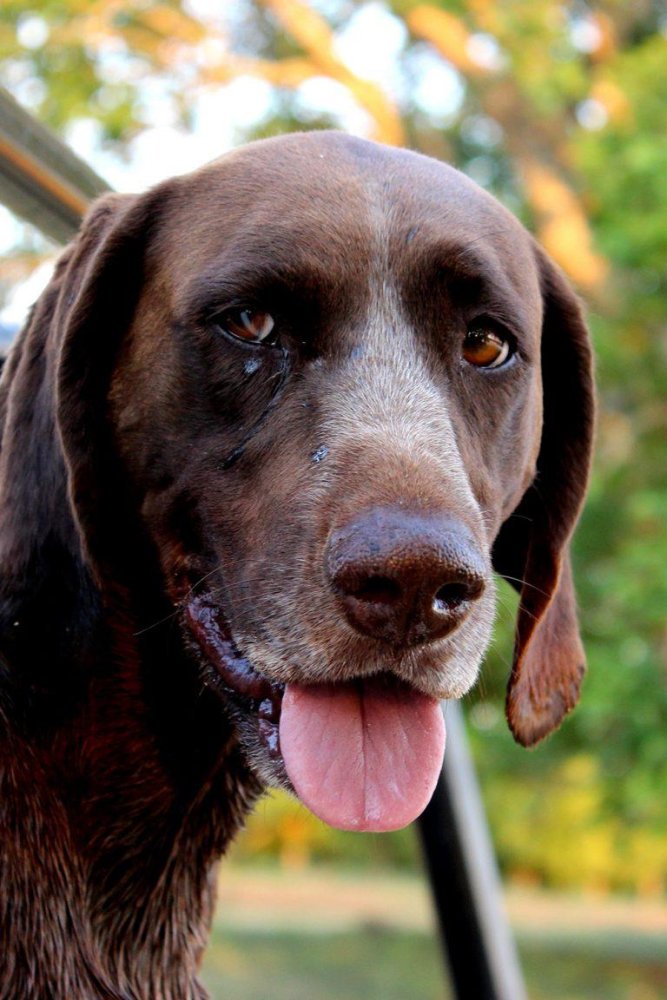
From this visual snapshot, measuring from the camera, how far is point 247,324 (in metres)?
2.58

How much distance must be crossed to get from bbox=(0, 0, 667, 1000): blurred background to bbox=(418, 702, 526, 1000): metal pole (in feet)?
23.3

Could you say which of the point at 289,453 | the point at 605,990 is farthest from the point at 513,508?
the point at 605,990

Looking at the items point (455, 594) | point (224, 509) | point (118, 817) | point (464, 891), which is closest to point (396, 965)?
point (464, 891)

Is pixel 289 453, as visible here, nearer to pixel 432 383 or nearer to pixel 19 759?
pixel 432 383

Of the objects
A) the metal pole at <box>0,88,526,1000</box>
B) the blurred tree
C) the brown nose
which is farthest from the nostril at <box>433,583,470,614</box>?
the blurred tree

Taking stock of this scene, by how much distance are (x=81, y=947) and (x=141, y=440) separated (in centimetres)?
93

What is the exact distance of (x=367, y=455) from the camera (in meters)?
2.34

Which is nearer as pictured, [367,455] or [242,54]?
[367,455]

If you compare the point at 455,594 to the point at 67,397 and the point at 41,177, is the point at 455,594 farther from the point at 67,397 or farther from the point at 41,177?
the point at 41,177

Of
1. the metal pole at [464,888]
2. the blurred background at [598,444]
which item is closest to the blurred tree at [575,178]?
the blurred background at [598,444]

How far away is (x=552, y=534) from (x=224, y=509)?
0.94m

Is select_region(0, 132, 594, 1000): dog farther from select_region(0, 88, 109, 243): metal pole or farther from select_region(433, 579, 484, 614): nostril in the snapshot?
select_region(0, 88, 109, 243): metal pole

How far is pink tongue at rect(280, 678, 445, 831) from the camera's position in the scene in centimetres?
228

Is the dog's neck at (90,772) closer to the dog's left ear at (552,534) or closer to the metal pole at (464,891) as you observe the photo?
the dog's left ear at (552,534)
